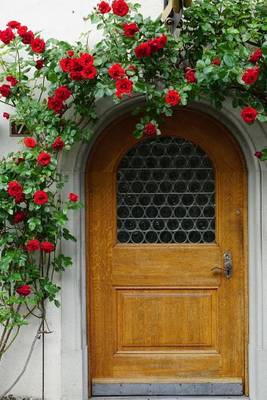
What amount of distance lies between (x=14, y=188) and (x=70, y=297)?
3.32 feet

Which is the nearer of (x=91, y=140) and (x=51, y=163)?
(x=51, y=163)

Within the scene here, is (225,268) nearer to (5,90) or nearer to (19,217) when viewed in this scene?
(19,217)

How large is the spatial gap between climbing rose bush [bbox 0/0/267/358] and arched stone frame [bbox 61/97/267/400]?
0.10 m

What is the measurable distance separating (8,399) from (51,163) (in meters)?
1.89

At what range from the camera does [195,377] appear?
5355mm

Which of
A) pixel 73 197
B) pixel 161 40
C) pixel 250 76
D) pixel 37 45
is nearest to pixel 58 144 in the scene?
pixel 73 197

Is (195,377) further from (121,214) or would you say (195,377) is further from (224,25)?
A: (224,25)

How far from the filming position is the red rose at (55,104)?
187 inches

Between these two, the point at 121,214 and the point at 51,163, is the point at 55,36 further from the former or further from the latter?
the point at 121,214

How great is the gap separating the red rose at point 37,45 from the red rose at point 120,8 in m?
0.57

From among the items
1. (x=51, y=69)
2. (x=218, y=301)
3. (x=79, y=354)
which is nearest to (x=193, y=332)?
(x=218, y=301)

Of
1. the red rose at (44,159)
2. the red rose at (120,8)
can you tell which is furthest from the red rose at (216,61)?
the red rose at (44,159)

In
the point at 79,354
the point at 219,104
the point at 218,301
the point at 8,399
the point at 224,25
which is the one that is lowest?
the point at 8,399

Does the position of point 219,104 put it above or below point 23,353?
above
